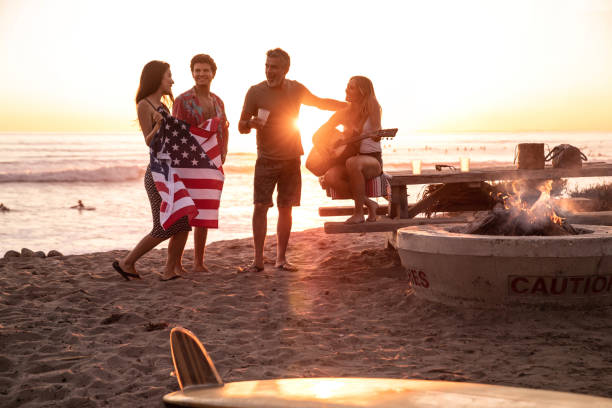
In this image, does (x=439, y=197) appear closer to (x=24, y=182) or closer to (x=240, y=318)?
(x=240, y=318)

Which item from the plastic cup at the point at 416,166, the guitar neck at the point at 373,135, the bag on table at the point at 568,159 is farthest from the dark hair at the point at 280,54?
the bag on table at the point at 568,159

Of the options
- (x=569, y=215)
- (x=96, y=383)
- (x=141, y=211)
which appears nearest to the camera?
(x=96, y=383)

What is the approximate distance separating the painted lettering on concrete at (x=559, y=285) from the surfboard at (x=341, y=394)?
9.34ft

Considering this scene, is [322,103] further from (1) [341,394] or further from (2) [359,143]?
(1) [341,394]

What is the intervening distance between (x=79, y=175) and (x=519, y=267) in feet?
93.5

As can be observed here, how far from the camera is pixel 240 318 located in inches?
198

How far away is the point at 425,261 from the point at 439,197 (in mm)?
2731

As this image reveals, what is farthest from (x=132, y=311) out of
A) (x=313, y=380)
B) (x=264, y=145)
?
(x=313, y=380)

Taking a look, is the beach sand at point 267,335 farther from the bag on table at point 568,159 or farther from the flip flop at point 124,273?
the bag on table at point 568,159

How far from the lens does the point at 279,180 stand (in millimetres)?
6699

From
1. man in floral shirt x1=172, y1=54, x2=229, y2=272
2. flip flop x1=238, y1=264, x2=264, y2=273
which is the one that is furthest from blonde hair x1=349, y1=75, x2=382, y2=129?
flip flop x1=238, y1=264, x2=264, y2=273

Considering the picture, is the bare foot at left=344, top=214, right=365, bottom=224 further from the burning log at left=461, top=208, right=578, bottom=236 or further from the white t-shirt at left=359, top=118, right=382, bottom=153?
the burning log at left=461, top=208, right=578, bottom=236

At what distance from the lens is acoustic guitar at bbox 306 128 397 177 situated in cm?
646

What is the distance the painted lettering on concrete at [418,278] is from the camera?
5.02 m
